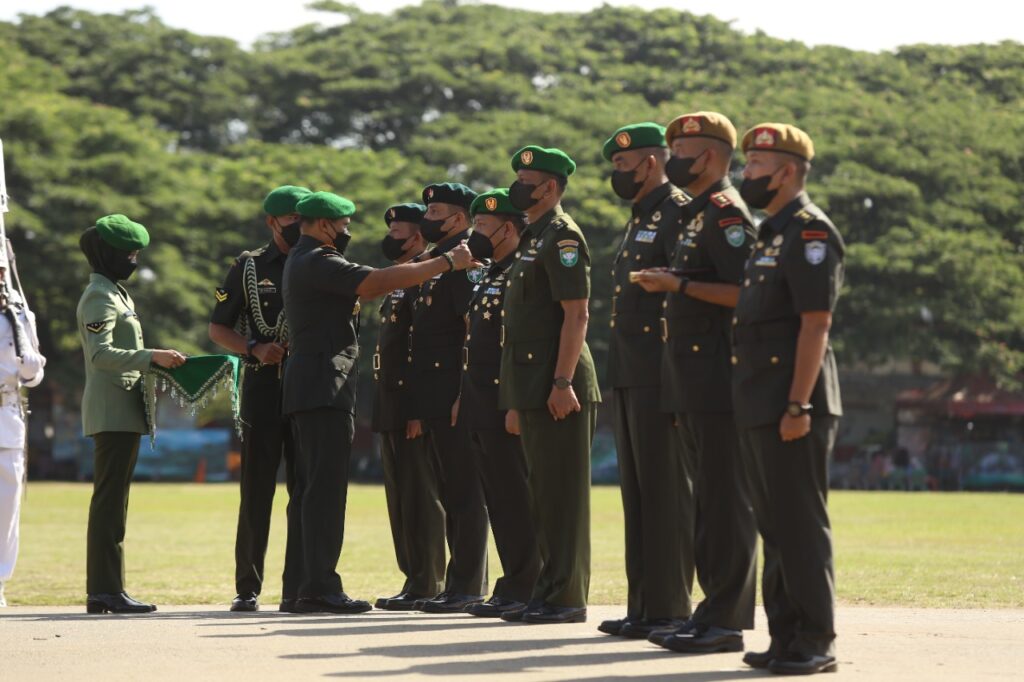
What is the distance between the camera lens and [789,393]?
23.7ft

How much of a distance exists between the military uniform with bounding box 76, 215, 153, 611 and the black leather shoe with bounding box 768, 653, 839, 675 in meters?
4.32

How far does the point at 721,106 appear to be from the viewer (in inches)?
2064

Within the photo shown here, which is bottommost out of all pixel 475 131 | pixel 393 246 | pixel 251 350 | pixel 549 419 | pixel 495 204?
pixel 549 419

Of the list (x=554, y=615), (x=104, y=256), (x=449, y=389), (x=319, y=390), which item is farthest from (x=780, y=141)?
(x=104, y=256)

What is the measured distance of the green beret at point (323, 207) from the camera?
31.9ft

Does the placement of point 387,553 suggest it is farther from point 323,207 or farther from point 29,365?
point 323,207

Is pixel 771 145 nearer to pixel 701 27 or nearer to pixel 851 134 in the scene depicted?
pixel 851 134

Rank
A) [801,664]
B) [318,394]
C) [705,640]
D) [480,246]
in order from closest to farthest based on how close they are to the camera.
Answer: [801,664], [705,640], [318,394], [480,246]

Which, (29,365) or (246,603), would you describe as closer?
(246,603)

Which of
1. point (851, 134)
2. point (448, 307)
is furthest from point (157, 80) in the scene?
point (448, 307)

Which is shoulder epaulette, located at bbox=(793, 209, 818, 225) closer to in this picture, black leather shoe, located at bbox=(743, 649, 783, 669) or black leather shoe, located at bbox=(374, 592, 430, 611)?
black leather shoe, located at bbox=(743, 649, 783, 669)

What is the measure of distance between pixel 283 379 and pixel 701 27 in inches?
2107

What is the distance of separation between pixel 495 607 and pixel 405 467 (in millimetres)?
1548

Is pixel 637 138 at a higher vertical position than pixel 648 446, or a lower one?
higher
